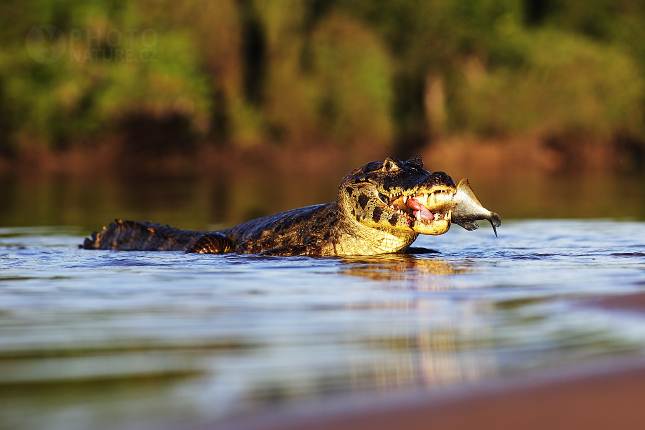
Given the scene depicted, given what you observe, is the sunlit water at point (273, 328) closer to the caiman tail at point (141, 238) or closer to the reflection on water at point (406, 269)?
the reflection on water at point (406, 269)

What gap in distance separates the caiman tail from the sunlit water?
3.97 feet

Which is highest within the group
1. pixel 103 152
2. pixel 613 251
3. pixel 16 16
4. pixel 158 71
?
pixel 16 16

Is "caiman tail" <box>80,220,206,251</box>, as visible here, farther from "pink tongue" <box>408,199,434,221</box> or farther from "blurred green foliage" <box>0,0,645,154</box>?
"blurred green foliage" <box>0,0,645,154</box>

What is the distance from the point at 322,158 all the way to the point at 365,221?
2916 centimetres

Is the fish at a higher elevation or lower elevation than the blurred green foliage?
lower

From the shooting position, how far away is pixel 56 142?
107 ft

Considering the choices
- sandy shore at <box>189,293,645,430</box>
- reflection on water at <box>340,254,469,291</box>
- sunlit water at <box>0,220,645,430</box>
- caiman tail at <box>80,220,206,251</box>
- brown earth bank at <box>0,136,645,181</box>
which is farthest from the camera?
brown earth bank at <box>0,136,645,181</box>

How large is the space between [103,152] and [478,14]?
16.3m

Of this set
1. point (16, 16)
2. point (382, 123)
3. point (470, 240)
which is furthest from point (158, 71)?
point (470, 240)

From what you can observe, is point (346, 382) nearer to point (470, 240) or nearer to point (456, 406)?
point (456, 406)

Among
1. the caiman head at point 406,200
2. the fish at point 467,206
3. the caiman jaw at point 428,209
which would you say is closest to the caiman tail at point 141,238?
the caiman head at point 406,200

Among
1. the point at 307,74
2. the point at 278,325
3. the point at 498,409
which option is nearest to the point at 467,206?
the point at 278,325

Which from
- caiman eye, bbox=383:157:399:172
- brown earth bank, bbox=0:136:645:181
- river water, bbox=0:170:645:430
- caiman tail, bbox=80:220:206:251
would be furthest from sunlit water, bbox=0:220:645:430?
brown earth bank, bbox=0:136:645:181

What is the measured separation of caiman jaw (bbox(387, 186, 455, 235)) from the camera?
252 inches
